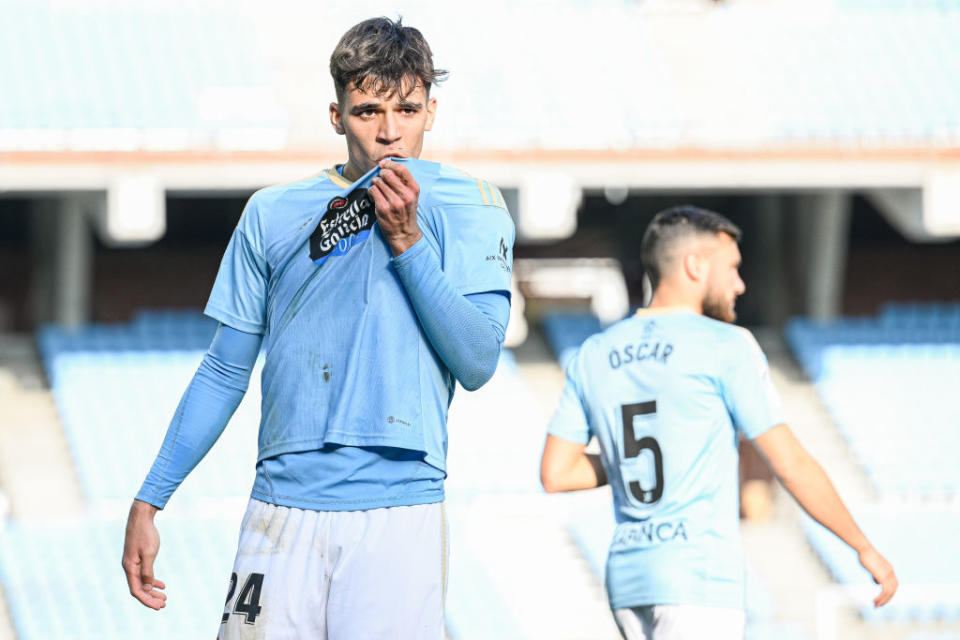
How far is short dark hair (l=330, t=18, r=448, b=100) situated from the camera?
7.37ft

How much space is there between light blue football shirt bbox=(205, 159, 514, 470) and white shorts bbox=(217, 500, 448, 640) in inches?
5.0

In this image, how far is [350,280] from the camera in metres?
2.24

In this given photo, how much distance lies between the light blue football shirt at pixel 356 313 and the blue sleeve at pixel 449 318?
2.3 inches

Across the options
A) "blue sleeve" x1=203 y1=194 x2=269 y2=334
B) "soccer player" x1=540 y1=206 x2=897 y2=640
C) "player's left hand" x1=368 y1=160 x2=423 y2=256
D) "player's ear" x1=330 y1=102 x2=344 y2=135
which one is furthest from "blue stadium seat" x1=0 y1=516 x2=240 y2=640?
"player's left hand" x1=368 y1=160 x2=423 y2=256

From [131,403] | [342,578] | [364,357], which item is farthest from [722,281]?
[131,403]

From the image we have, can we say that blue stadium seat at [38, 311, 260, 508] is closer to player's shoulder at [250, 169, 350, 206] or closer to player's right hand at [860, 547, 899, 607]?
player's right hand at [860, 547, 899, 607]

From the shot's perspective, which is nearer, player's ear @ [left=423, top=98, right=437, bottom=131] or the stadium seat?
player's ear @ [left=423, top=98, right=437, bottom=131]

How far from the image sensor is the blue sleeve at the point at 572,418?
140 inches

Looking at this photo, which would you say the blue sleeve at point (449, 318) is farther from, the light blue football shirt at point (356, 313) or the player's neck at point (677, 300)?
the player's neck at point (677, 300)

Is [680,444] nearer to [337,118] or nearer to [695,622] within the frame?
[695,622]

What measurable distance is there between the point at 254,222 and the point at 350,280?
0.85 ft

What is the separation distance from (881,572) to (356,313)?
5.41 feet

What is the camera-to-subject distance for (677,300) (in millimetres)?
3572

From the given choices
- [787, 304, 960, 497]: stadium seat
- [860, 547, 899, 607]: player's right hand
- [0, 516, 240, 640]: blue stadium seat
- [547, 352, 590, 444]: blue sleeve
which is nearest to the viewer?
[860, 547, 899, 607]: player's right hand
